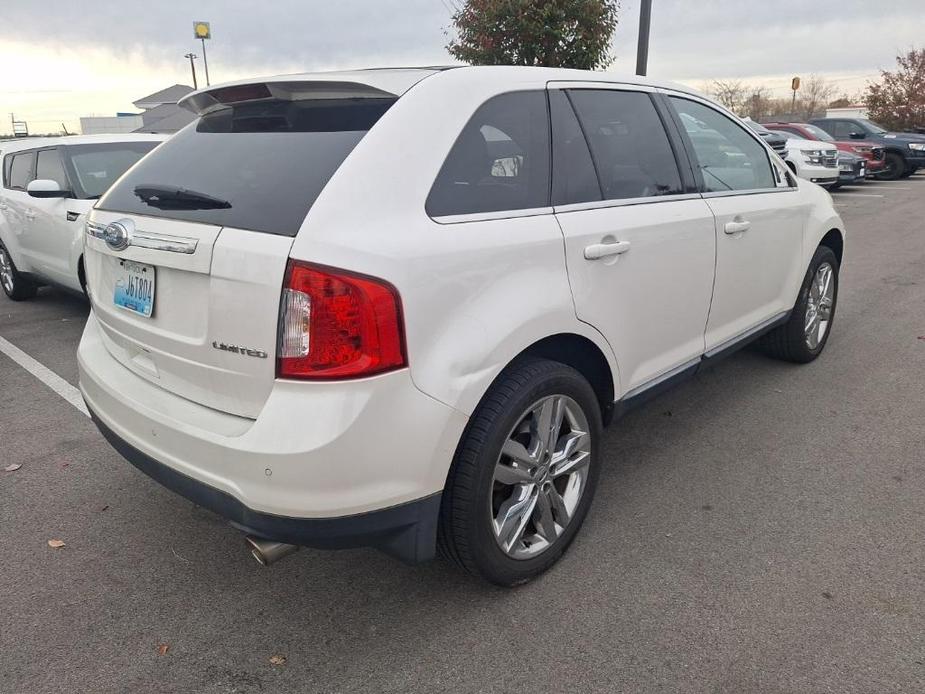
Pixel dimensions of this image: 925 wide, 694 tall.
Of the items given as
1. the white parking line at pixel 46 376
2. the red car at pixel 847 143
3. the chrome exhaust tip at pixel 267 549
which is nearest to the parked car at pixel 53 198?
the white parking line at pixel 46 376

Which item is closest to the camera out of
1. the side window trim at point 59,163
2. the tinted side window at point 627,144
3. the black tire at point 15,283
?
the tinted side window at point 627,144

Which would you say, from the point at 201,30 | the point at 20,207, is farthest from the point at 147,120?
the point at 20,207

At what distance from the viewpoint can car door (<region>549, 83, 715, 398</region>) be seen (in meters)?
2.60

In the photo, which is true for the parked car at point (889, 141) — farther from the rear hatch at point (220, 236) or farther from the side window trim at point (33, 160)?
the rear hatch at point (220, 236)

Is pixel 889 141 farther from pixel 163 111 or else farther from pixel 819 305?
pixel 163 111

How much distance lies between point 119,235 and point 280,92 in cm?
73

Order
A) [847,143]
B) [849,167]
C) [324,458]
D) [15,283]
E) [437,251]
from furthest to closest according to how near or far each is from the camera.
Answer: [847,143] → [849,167] → [15,283] → [437,251] → [324,458]

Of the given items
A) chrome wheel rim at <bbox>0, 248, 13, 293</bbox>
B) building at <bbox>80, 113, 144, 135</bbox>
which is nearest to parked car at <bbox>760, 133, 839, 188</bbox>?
chrome wheel rim at <bbox>0, 248, 13, 293</bbox>

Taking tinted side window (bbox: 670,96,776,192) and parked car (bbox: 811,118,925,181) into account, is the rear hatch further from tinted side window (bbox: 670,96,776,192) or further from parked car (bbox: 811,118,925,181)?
parked car (bbox: 811,118,925,181)

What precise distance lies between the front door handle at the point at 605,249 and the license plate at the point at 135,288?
58.3 inches

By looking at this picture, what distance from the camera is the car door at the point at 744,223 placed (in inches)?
135

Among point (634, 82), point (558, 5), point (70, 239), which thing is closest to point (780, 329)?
point (634, 82)

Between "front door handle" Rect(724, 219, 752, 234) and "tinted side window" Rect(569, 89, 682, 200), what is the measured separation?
0.37 meters

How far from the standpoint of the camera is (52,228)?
608 cm
